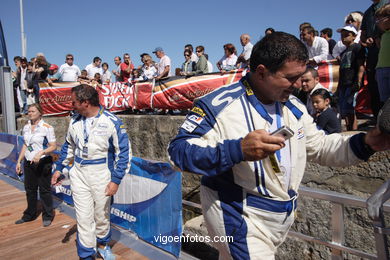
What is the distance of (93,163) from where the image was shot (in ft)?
11.5

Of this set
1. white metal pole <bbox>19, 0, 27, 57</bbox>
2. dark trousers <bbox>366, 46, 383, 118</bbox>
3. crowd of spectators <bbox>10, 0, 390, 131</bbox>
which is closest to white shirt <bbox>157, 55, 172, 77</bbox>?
crowd of spectators <bbox>10, 0, 390, 131</bbox>

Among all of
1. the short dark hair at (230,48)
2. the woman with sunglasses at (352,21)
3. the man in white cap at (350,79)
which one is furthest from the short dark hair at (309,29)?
the short dark hair at (230,48)

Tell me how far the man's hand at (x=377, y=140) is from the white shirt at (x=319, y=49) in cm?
460

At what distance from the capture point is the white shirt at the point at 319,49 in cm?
591

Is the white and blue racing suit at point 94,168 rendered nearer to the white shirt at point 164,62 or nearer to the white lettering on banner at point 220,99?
the white lettering on banner at point 220,99

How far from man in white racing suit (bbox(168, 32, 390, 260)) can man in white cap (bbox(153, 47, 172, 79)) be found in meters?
7.39

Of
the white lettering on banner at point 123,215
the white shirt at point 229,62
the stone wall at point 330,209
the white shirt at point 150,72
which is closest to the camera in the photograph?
the stone wall at point 330,209

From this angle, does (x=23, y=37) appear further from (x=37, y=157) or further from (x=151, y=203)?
(x=151, y=203)

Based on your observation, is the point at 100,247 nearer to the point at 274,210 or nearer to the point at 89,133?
the point at 89,133

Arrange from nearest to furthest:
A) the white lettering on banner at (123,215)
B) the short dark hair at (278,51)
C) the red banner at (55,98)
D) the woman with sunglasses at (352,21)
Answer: the short dark hair at (278,51), the white lettering on banner at (123,215), the woman with sunglasses at (352,21), the red banner at (55,98)

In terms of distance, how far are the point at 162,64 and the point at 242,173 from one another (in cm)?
784

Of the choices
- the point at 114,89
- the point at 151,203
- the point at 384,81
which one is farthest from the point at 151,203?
the point at 114,89

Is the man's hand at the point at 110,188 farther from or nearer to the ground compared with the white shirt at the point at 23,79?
nearer to the ground

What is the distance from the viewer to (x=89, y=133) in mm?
3539
